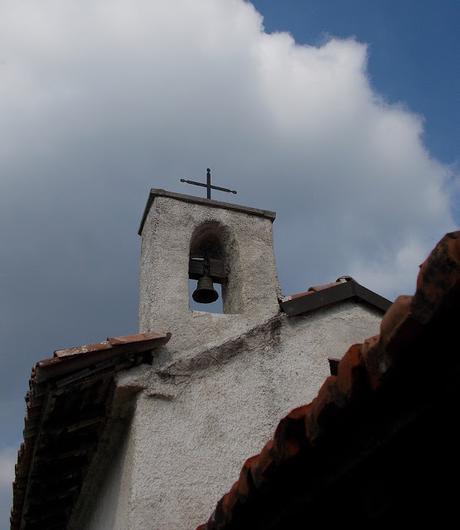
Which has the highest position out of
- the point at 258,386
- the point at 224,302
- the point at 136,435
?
the point at 224,302

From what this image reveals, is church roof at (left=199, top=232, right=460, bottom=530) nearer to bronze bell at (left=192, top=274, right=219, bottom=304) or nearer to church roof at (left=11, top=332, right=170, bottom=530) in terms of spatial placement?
church roof at (left=11, top=332, right=170, bottom=530)

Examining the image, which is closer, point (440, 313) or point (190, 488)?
point (440, 313)

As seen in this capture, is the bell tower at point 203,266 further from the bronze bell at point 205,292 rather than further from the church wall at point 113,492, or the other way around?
the church wall at point 113,492

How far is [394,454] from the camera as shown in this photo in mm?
1902

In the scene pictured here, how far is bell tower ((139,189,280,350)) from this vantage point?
5.09 meters

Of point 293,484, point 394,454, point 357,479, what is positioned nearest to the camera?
point 394,454

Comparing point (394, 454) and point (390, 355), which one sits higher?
point (390, 355)

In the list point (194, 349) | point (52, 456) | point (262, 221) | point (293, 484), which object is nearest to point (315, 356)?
point (194, 349)

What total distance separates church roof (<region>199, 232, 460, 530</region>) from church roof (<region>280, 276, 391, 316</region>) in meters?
3.05

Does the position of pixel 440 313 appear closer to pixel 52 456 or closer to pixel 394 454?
pixel 394 454

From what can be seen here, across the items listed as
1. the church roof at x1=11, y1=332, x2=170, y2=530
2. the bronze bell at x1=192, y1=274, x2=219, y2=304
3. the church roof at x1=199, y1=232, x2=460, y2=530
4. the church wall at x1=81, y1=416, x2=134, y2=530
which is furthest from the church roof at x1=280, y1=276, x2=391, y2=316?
the church roof at x1=199, y1=232, x2=460, y2=530

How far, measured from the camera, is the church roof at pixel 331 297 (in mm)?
5348

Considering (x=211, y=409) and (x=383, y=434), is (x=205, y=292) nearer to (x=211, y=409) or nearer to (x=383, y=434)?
(x=211, y=409)

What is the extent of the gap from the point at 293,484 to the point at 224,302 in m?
3.60
